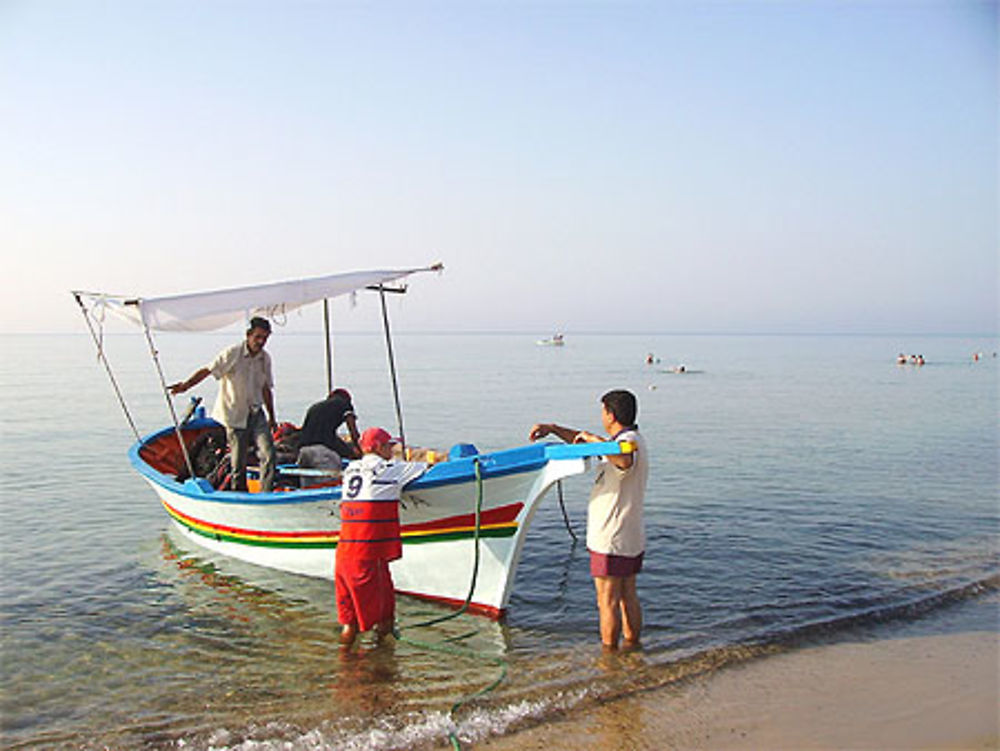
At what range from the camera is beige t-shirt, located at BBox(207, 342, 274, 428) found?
8.23 metres

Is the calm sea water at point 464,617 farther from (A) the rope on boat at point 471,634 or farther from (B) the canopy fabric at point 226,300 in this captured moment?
(B) the canopy fabric at point 226,300

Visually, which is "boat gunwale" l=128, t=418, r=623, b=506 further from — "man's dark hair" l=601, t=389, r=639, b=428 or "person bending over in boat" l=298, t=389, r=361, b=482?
"person bending over in boat" l=298, t=389, r=361, b=482

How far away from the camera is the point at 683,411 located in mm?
25797

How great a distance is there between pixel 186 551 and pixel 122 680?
12.4ft

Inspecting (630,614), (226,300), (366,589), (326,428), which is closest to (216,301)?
(226,300)

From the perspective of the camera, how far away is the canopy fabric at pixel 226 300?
757cm

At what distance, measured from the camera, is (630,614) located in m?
6.35

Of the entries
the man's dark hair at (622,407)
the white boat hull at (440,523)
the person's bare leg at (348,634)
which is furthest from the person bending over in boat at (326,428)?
the man's dark hair at (622,407)

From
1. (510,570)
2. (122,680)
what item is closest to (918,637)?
(510,570)

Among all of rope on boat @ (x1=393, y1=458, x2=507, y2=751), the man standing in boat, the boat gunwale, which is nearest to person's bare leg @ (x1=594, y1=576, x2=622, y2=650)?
rope on boat @ (x1=393, y1=458, x2=507, y2=751)

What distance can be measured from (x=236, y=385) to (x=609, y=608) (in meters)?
4.30

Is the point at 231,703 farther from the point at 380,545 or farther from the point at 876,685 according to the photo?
the point at 876,685

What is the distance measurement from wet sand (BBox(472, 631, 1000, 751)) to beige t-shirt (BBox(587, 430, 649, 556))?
99 cm

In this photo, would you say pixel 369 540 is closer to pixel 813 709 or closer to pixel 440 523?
pixel 440 523
